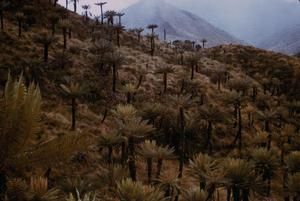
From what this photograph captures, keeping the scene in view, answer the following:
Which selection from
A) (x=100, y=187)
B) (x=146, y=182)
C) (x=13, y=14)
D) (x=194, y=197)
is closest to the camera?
(x=194, y=197)

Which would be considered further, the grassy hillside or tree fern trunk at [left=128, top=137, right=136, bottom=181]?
tree fern trunk at [left=128, top=137, right=136, bottom=181]

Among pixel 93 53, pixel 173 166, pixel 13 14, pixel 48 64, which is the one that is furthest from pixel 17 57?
pixel 173 166

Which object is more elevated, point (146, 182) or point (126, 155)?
point (126, 155)

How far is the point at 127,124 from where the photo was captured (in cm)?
2458

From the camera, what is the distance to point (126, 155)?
89.4 ft

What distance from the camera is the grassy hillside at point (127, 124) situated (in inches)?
469

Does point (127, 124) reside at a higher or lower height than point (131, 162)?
higher

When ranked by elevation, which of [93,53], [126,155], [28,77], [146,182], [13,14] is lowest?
[146,182]

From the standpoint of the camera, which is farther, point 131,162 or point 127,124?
point 131,162

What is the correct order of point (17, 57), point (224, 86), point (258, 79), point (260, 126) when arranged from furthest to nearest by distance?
1. point (258, 79)
2. point (224, 86)
3. point (260, 126)
4. point (17, 57)

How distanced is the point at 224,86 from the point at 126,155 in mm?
26259

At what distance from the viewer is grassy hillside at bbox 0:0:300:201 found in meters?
11.9

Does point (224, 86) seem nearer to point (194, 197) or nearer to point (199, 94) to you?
point (199, 94)

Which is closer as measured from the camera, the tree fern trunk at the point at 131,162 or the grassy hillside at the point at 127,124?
the grassy hillside at the point at 127,124
